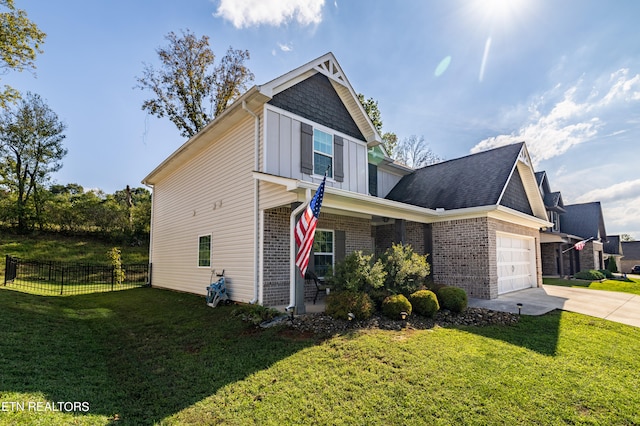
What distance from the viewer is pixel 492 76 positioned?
11.2 m

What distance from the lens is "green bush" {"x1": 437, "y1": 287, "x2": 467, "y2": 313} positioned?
7.79 meters

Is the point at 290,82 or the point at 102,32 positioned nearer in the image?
the point at 290,82

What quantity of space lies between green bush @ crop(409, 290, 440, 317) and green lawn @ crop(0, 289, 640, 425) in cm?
84

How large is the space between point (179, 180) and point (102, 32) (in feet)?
17.8

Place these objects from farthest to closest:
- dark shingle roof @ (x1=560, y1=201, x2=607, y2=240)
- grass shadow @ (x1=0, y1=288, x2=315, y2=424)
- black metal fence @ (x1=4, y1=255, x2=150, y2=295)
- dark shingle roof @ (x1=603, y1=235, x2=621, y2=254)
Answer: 1. dark shingle roof @ (x1=603, y1=235, x2=621, y2=254)
2. dark shingle roof @ (x1=560, y1=201, x2=607, y2=240)
3. black metal fence @ (x1=4, y1=255, x2=150, y2=295)
4. grass shadow @ (x1=0, y1=288, x2=315, y2=424)

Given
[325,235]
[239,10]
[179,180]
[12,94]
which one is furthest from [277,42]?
[12,94]

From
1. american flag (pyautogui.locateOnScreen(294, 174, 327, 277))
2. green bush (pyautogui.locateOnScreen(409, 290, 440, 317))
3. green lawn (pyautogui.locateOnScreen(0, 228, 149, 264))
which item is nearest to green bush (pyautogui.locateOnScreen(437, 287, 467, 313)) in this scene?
green bush (pyautogui.locateOnScreen(409, 290, 440, 317))

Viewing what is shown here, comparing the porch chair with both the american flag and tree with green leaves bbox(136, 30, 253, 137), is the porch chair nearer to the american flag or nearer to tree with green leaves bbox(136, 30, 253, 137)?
the american flag

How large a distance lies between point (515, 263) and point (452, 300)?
20.3 feet

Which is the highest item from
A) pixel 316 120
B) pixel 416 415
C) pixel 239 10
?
pixel 239 10

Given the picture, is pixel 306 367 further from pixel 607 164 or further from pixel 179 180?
pixel 607 164

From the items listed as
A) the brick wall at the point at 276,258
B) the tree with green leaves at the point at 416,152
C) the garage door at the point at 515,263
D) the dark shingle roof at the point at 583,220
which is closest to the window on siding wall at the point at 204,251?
the brick wall at the point at 276,258

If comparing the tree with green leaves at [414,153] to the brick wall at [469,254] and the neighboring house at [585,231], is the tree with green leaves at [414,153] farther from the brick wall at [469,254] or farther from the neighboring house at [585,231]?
the brick wall at [469,254]

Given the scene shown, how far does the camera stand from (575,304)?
9.39m
